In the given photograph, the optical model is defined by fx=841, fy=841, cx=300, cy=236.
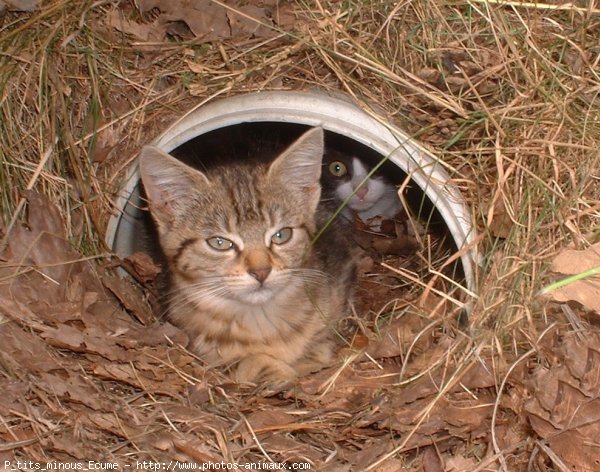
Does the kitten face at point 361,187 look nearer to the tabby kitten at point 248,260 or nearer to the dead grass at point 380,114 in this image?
the tabby kitten at point 248,260

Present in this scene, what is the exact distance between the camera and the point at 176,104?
171 inches

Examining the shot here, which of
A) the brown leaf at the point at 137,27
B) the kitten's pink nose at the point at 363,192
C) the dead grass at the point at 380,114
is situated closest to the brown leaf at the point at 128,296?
the dead grass at the point at 380,114

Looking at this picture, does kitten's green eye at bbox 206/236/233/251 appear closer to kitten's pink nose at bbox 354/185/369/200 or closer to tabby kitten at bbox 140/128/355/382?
tabby kitten at bbox 140/128/355/382

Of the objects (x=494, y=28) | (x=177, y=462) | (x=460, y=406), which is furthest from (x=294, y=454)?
(x=494, y=28)

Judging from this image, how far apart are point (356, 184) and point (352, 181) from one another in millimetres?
54

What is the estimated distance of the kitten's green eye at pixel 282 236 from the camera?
4.10 meters

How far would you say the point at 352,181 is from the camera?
18.0 ft

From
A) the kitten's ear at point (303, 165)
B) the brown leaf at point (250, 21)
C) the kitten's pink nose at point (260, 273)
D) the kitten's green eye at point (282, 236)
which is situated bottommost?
the kitten's pink nose at point (260, 273)

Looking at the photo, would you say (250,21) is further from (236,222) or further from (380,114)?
(236,222)

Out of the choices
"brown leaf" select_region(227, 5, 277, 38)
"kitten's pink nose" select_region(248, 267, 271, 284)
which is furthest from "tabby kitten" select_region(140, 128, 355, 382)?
"brown leaf" select_region(227, 5, 277, 38)

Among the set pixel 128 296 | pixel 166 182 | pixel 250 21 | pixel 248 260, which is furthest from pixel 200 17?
pixel 128 296

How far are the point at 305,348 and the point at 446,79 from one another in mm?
A: 1484

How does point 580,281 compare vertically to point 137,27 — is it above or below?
below

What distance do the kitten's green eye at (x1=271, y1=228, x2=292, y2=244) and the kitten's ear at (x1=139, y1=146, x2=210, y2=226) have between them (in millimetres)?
421
